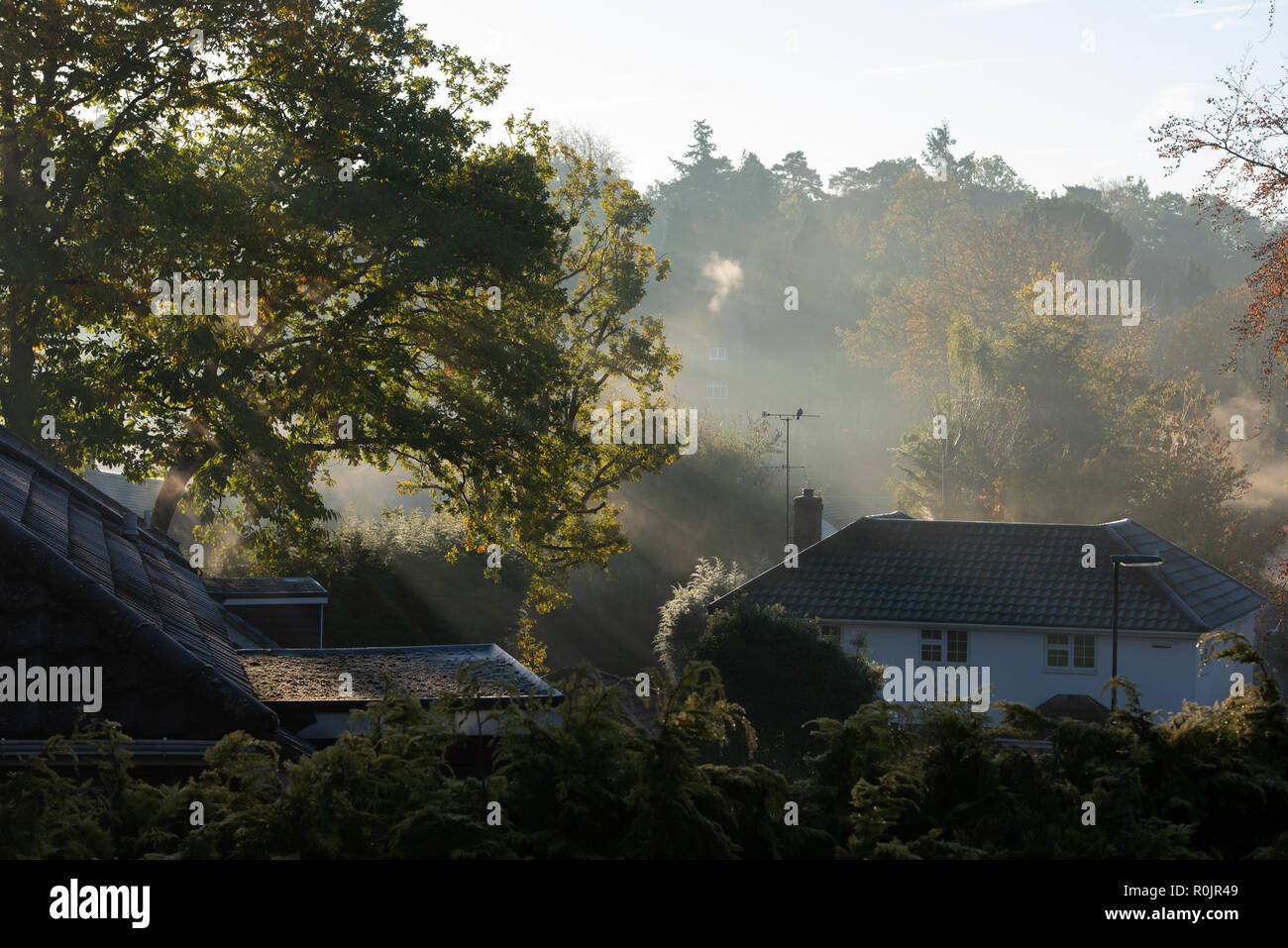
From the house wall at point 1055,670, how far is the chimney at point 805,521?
514 cm

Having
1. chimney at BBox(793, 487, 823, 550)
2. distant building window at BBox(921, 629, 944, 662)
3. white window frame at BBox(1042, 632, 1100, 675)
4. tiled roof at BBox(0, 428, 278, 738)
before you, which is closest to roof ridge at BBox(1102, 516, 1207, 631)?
white window frame at BBox(1042, 632, 1100, 675)

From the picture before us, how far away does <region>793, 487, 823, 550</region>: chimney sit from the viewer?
3869cm

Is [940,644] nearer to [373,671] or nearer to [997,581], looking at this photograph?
[997,581]

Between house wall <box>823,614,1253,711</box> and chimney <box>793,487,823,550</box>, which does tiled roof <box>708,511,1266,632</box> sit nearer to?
house wall <box>823,614,1253,711</box>

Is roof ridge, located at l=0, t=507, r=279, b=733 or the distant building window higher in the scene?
roof ridge, located at l=0, t=507, r=279, b=733

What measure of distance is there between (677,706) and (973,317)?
89.4 meters

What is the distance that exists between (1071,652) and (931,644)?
3.97 meters

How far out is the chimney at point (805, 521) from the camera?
38688 mm

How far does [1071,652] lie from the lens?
3275 cm

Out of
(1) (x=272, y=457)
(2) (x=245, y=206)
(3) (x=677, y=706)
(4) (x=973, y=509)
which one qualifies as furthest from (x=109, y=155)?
(4) (x=973, y=509)

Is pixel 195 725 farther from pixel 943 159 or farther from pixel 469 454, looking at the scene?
pixel 943 159

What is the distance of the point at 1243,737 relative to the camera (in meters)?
5.07

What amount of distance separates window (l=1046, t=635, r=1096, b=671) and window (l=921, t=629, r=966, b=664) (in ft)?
8.16

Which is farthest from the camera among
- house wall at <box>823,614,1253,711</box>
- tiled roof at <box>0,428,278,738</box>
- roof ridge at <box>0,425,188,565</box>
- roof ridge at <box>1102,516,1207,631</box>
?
house wall at <box>823,614,1253,711</box>
